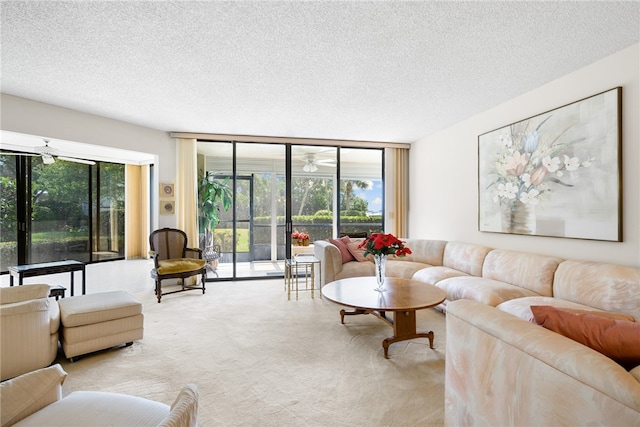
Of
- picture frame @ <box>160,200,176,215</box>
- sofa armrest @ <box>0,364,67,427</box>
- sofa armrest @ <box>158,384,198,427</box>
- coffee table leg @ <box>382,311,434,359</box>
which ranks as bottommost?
coffee table leg @ <box>382,311,434,359</box>

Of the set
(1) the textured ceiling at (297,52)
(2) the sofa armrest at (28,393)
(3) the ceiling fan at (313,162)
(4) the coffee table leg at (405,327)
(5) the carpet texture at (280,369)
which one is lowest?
(5) the carpet texture at (280,369)

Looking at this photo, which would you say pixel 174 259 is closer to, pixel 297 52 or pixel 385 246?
pixel 385 246

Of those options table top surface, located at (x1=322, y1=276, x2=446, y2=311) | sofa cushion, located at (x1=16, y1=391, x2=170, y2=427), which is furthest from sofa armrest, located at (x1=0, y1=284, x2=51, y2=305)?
table top surface, located at (x1=322, y1=276, x2=446, y2=311)

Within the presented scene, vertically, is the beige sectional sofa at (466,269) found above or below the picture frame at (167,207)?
below

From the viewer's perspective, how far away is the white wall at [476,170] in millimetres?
2504

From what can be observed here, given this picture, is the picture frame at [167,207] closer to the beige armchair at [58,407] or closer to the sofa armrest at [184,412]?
the beige armchair at [58,407]

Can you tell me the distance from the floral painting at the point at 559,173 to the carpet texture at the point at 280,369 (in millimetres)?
1555

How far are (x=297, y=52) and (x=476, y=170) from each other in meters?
3.00

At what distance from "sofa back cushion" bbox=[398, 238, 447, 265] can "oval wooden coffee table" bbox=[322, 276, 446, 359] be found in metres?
1.46

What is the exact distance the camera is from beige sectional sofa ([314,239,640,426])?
38.1 inches

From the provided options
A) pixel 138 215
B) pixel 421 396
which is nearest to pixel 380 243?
pixel 421 396

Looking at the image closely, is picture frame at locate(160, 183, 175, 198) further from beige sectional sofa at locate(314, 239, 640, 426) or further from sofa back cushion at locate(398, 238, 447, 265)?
beige sectional sofa at locate(314, 239, 640, 426)

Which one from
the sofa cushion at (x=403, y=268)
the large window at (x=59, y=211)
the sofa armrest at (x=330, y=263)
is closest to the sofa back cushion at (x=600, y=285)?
the sofa cushion at (x=403, y=268)

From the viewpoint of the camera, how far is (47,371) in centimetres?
128
